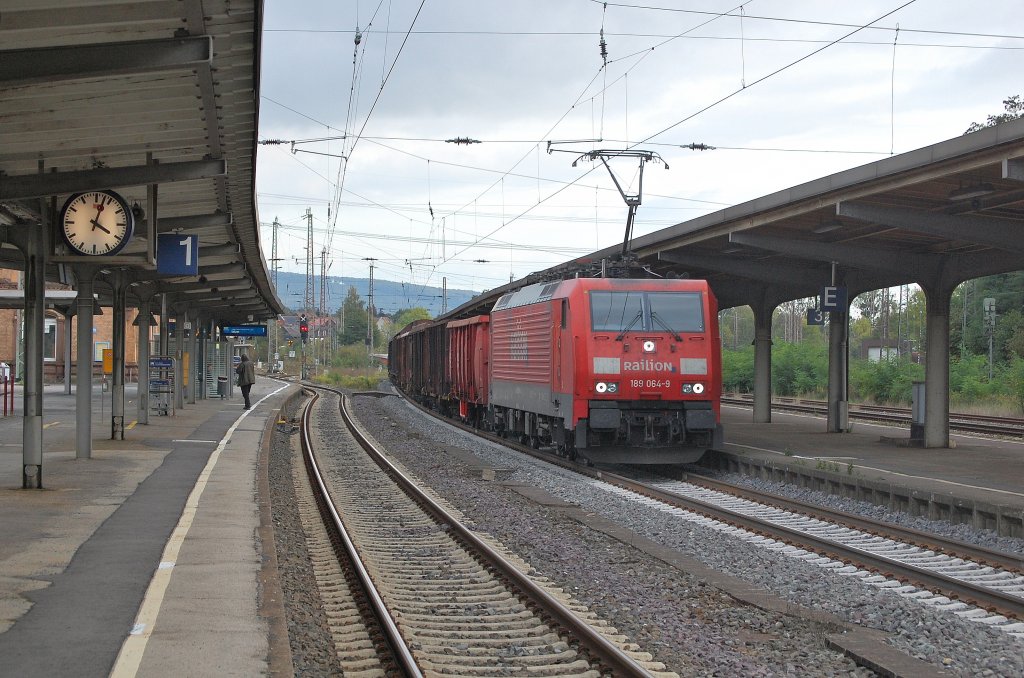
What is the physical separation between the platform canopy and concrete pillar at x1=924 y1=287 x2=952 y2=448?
38.7 ft

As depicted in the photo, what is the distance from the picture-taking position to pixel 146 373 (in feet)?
74.0

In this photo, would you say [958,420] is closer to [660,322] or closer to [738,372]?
[660,322]

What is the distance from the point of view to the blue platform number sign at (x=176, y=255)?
14.9m

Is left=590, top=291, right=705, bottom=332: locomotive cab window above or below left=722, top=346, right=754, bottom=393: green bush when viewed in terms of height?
above

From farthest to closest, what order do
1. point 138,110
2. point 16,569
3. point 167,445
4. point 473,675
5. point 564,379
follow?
point 167,445 < point 564,379 < point 138,110 < point 16,569 < point 473,675

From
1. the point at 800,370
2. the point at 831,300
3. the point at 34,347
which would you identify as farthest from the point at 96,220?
the point at 800,370

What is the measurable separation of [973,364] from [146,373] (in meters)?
29.2

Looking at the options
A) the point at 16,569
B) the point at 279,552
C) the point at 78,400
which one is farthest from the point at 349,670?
the point at 78,400

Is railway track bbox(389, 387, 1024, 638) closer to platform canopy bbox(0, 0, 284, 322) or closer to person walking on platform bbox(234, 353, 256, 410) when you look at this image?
platform canopy bbox(0, 0, 284, 322)

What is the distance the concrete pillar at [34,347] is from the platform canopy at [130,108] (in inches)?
5.8

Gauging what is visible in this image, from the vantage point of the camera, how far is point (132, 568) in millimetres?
8070

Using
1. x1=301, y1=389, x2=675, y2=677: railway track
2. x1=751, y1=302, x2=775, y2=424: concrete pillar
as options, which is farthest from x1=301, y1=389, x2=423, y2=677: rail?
x1=751, y1=302, x2=775, y2=424: concrete pillar

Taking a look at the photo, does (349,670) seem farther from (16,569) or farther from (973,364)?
(973,364)

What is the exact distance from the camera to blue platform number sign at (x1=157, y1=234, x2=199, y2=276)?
585 inches
